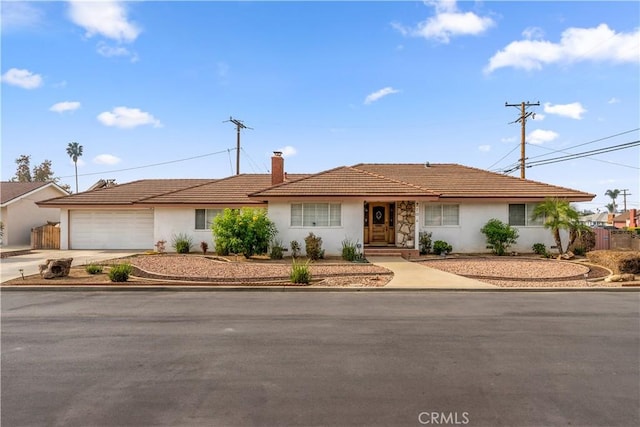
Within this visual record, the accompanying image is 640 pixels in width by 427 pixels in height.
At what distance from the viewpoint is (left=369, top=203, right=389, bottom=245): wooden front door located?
61.6 ft

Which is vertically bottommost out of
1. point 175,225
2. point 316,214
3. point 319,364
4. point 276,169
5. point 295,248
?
point 319,364

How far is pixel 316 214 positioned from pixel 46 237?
16550mm

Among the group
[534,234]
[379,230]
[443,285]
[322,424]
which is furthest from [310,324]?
[534,234]

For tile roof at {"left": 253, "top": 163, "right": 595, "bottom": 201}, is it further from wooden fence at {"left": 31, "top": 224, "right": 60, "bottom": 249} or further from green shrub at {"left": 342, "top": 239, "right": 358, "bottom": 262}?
wooden fence at {"left": 31, "top": 224, "right": 60, "bottom": 249}

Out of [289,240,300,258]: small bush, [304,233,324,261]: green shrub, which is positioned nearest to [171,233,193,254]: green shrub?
[289,240,300,258]: small bush

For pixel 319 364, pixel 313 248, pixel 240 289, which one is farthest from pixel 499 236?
pixel 319 364

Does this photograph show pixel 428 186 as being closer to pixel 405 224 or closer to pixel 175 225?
pixel 405 224

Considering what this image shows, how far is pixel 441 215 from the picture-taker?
18984 mm

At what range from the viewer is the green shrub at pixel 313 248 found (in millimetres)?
16266

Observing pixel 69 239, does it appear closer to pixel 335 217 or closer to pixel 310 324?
pixel 335 217

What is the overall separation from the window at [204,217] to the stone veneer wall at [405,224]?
934 cm

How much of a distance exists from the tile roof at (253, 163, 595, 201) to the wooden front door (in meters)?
1.38

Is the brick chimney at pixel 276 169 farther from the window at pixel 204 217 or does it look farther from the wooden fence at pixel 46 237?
the wooden fence at pixel 46 237

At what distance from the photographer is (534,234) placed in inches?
739
